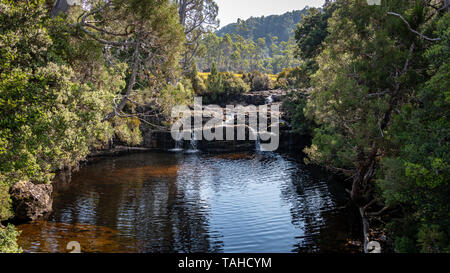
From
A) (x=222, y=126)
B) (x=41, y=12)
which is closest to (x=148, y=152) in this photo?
(x=222, y=126)

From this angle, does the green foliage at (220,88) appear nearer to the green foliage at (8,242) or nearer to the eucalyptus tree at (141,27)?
the eucalyptus tree at (141,27)

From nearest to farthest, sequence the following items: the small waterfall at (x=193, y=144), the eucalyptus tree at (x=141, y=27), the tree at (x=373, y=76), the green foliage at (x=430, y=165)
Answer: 1. the green foliage at (x=430, y=165)
2. the tree at (x=373, y=76)
3. the eucalyptus tree at (x=141, y=27)
4. the small waterfall at (x=193, y=144)

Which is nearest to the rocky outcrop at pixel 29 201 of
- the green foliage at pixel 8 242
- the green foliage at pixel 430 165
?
the green foliage at pixel 8 242

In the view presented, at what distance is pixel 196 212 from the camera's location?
47.5ft

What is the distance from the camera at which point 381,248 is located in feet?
33.8

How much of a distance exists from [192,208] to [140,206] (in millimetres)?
2522

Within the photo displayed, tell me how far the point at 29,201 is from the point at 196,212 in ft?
22.8

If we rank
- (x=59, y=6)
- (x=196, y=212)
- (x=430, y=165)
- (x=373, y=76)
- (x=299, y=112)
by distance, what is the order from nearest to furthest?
1. (x=430, y=165)
2. (x=373, y=76)
3. (x=59, y=6)
4. (x=196, y=212)
5. (x=299, y=112)

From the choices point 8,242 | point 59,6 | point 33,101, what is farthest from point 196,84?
point 8,242

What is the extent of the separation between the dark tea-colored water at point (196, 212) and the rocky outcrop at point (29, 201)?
22.5 inches

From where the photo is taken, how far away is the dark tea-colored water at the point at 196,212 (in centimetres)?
1087

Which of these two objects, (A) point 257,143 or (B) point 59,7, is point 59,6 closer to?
(B) point 59,7

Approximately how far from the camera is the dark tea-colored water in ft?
35.7
